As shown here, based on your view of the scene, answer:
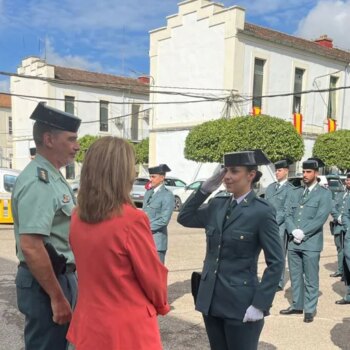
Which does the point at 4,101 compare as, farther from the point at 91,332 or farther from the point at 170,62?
the point at 91,332

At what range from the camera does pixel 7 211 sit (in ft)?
41.4

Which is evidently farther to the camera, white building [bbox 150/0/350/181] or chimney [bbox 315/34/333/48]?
chimney [bbox 315/34/333/48]

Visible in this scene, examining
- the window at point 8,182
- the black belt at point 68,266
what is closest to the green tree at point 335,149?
the window at point 8,182

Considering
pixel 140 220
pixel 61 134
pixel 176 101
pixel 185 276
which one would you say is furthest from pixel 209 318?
pixel 176 101

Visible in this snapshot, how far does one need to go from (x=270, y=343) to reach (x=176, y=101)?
2148 centimetres

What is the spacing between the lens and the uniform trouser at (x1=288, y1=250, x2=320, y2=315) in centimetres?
511

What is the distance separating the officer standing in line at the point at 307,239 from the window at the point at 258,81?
1831 cm

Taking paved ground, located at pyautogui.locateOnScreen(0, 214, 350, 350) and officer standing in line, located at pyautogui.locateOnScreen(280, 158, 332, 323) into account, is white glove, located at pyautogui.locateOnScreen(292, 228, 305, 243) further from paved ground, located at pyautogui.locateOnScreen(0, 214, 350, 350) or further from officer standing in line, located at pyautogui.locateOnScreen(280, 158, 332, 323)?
paved ground, located at pyautogui.locateOnScreen(0, 214, 350, 350)

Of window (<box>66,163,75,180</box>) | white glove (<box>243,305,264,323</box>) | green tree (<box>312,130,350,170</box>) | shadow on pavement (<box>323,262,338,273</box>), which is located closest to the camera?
white glove (<box>243,305,264,323</box>)

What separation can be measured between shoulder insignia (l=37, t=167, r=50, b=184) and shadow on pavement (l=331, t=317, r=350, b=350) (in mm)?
3508

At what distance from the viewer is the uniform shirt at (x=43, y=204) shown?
223 cm

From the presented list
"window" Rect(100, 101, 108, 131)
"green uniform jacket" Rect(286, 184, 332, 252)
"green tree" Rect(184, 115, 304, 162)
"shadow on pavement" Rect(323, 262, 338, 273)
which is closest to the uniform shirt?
"green uniform jacket" Rect(286, 184, 332, 252)

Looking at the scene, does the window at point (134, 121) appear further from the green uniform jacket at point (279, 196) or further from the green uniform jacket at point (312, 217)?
the green uniform jacket at point (312, 217)

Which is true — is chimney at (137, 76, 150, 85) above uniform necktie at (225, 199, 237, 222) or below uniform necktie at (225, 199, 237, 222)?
above
